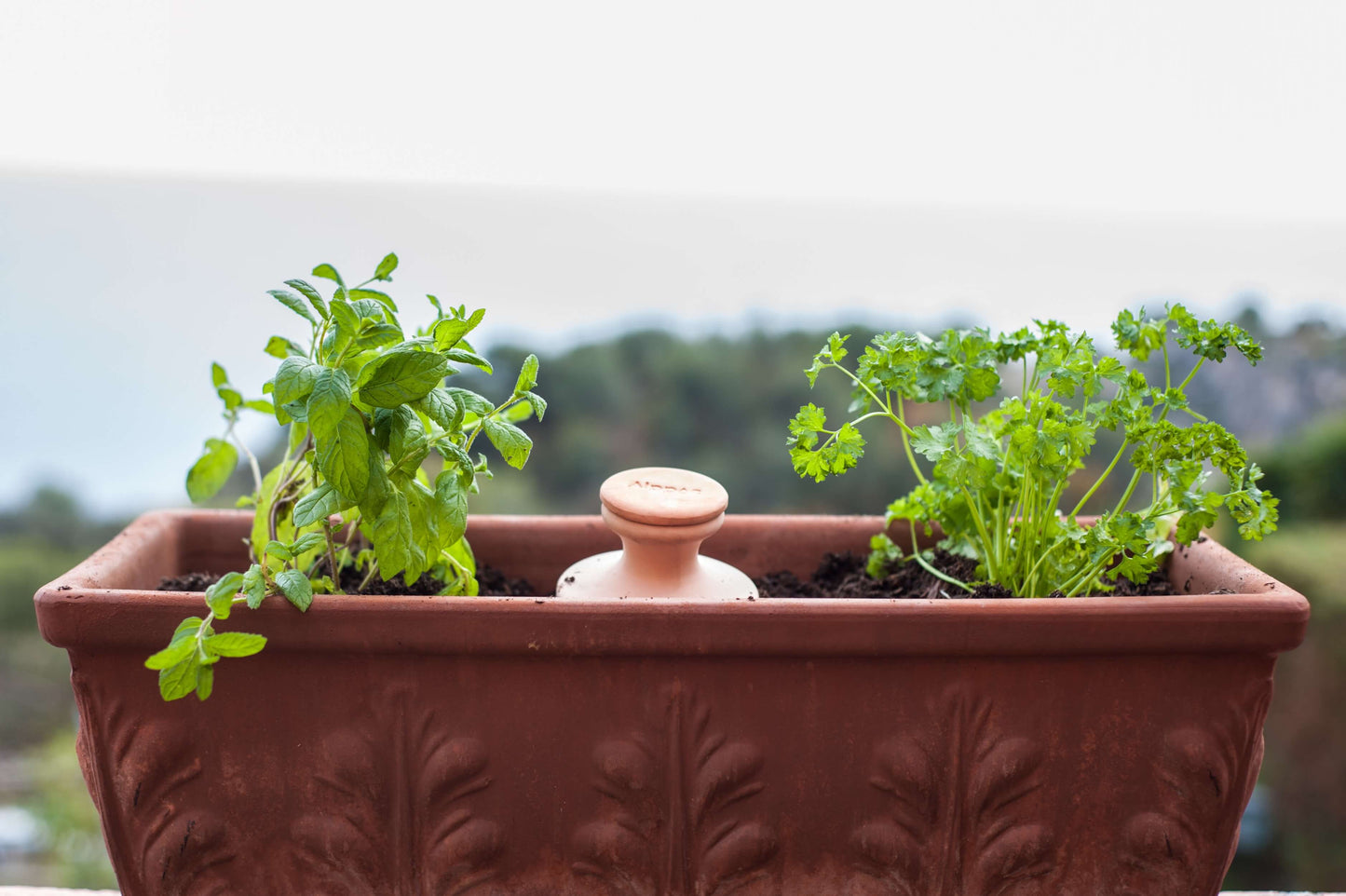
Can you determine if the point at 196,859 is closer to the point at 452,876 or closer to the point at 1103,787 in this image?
the point at 452,876

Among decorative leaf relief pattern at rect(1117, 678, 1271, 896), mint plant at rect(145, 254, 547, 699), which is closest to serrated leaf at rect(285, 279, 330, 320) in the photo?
mint plant at rect(145, 254, 547, 699)

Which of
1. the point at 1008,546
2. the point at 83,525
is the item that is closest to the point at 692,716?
the point at 1008,546

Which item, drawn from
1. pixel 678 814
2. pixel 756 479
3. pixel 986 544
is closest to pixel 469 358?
pixel 678 814

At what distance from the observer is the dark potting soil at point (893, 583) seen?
34.8 inches

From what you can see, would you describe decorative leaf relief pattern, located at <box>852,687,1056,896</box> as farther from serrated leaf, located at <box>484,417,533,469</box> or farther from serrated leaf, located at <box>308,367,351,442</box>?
serrated leaf, located at <box>308,367,351,442</box>

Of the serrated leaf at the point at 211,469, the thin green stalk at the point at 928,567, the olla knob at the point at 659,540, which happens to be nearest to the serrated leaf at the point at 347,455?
the olla knob at the point at 659,540

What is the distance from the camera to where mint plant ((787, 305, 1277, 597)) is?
2.54 ft

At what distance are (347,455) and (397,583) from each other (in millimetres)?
247

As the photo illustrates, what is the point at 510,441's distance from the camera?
29.2 inches

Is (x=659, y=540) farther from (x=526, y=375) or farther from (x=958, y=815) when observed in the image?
(x=958, y=815)

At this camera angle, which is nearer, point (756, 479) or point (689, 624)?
point (689, 624)

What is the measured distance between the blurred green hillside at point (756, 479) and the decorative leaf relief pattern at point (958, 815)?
1.23 m

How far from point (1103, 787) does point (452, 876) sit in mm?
501

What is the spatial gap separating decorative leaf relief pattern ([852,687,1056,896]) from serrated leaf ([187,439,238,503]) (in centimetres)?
67
